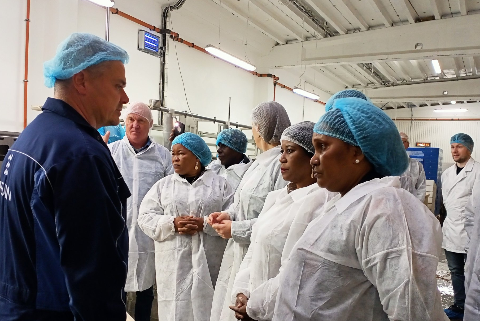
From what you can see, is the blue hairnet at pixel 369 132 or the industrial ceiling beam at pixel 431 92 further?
the industrial ceiling beam at pixel 431 92

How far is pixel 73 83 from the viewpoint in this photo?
1000mm

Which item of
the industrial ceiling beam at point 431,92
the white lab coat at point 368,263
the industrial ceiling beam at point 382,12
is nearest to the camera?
the white lab coat at point 368,263

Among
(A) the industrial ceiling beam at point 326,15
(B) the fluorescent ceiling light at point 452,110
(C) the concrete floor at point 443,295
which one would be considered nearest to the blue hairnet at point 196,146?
(C) the concrete floor at point 443,295

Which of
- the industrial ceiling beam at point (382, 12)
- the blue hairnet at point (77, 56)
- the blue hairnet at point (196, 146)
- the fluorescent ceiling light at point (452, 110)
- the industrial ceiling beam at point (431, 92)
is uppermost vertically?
the industrial ceiling beam at point (382, 12)

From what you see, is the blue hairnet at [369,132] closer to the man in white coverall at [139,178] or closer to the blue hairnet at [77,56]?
the blue hairnet at [77,56]

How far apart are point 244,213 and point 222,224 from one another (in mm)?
128

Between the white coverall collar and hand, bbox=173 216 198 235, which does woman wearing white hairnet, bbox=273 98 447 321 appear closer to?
the white coverall collar

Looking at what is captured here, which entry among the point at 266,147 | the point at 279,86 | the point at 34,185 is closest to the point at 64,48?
the point at 34,185

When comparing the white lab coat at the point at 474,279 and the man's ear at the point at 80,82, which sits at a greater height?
the man's ear at the point at 80,82

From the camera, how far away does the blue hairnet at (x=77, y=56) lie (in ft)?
3.23

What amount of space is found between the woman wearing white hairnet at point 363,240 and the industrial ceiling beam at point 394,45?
5422mm

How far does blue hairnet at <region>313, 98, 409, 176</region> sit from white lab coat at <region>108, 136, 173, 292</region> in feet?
5.84

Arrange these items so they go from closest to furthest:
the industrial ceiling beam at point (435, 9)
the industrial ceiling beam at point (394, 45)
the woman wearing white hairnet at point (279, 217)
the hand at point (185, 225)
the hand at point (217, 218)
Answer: the woman wearing white hairnet at point (279, 217) → the hand at point (217, 218) → the hand at point (185, 225) → the industrial ceiling beam at point (435, 9) → the industrial ceiling beam at point (394, 45)

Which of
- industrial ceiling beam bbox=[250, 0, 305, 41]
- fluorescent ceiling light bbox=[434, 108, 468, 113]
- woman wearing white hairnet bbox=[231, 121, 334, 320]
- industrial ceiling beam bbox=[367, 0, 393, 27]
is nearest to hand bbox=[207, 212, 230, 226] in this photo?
woman wearing white hairnet bbox=[231, 121, 334, 320]
